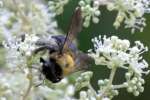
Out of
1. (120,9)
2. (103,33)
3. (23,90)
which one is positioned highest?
(103,33)

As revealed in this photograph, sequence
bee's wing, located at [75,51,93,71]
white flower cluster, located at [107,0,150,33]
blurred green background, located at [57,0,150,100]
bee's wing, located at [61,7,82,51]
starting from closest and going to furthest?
1. bee's wing, located at [61,7,82,51]
2. bee's wing, located at [75,51,93,71]
3. white flower cluster, located at [107,0,150,33]
4. blurred green background, located at [57,0,150,100]

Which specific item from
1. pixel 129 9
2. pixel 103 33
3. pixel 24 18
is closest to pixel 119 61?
pixel 129 9

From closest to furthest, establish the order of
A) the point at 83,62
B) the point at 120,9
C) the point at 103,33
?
the point at 83,62
the point at 120,9
the point at 103,33

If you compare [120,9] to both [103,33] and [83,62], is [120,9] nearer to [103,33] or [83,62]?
[83,62]

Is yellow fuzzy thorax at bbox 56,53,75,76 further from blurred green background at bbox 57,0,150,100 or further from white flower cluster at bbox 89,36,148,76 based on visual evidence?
blurred green background at bbox 57,0,150,100

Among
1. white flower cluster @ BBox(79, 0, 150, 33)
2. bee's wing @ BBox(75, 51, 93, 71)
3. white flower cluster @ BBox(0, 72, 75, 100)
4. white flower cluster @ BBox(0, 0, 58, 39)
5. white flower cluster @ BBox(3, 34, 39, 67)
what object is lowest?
white flower cluster @ BBox(0, 72, 75, 100)

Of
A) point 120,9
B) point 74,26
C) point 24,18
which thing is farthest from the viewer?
point 24,18

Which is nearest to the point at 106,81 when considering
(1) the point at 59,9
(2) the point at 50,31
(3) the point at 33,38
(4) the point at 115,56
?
(4) the point at 115,56

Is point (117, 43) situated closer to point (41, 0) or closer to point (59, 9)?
point (59, 9)

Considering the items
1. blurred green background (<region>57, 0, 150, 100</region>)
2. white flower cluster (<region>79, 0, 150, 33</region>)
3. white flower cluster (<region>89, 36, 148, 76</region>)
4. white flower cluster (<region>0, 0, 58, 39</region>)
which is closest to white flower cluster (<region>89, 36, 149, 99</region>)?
white flower cluster (<region>89, 36, 148, 76</region>)

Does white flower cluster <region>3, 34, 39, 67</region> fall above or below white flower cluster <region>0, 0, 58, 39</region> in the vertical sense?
below

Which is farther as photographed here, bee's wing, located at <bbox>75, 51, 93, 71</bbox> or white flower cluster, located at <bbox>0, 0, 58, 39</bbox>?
white flower cluster, located at <bbox>0, 0, 58, 39</bbox>
